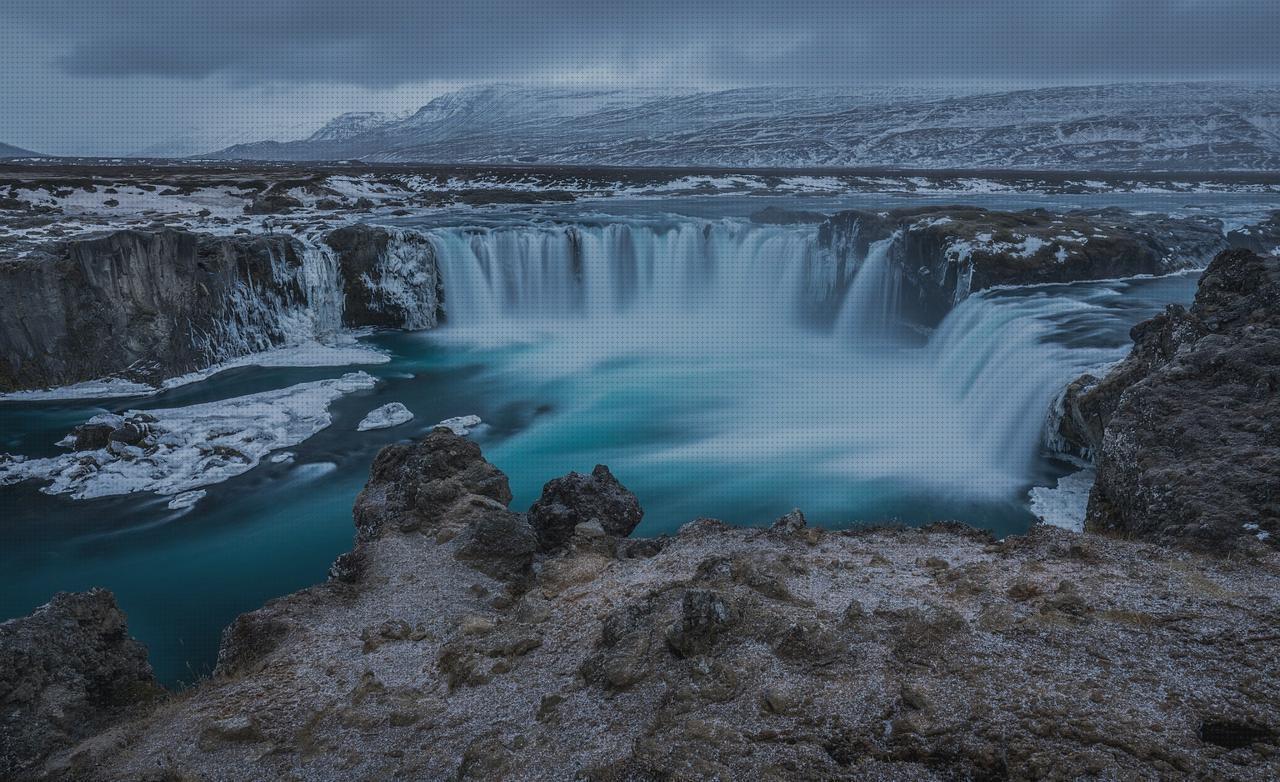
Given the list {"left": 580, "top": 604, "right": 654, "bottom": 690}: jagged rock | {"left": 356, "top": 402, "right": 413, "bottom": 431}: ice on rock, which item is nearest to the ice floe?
{"left": 580, "top": 604, "right": 654, "bottom": 690}: jagged rock

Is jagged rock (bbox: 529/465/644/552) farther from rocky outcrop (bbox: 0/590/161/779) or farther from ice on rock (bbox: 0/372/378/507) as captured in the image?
ice on rock (bbox: 0/372/378/507)

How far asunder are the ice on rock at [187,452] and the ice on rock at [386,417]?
3.17 ft

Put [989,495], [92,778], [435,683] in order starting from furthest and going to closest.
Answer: [989,495] < [435,683] < [92,778]

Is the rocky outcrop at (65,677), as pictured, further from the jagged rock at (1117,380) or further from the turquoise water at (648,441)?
the jagged rock at (1117,380)

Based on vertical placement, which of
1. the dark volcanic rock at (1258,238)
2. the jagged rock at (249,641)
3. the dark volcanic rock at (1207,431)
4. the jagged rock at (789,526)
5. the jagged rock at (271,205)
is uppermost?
the jagged rock at (271,205)

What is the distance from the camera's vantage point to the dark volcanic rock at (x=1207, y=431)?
7.20 m

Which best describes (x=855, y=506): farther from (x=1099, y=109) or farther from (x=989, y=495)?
(x=1099, y=109)

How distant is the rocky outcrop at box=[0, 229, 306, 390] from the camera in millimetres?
19703

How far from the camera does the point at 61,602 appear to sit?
6945 millimetres

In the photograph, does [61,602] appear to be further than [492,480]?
No

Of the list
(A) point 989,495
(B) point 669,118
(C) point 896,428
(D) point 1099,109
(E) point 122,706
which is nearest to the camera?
(E) point 122,706

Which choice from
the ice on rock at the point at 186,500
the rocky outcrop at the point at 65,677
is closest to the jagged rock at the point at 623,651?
the rocky outcrop at the point at 65,677

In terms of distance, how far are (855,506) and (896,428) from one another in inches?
164

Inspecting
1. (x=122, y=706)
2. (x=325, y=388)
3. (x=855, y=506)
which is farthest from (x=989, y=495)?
(x=325, y=388)
